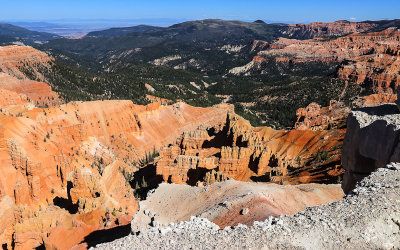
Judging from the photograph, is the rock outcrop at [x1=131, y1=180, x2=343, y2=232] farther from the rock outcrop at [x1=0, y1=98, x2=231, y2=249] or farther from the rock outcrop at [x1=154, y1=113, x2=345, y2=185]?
the rock outcrop at [x1=154, y1=113, x2=345, y2=185]

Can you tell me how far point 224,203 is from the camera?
57.3ft

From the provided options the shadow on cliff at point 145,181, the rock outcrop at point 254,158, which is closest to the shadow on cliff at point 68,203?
the shadow on cliff at point 145,181

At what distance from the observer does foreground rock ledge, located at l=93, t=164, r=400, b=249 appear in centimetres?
1073

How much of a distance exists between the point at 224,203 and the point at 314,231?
6.97 meters

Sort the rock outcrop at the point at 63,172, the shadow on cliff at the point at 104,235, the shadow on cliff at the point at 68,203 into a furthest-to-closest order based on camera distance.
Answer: the shadow on cliff at the point at 68,203 → the rock outcrop at the point at 63,172 → the shadow on cliff at the point at 104,235

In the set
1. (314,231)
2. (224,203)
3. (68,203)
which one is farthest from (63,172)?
(314,231)

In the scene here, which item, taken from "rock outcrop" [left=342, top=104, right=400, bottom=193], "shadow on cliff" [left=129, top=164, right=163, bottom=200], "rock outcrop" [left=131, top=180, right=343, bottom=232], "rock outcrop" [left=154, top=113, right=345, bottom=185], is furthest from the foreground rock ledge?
"shadow on cliff" [left=129, top=164, right=163, bottom=200]

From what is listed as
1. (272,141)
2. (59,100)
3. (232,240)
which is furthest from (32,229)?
(59,100)

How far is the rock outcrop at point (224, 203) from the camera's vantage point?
16.0 m

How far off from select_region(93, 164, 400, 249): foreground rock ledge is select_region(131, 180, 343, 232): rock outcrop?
2874 millimetres

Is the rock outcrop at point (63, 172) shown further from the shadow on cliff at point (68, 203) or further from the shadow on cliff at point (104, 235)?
the shadow on cliff at point (104, 235)

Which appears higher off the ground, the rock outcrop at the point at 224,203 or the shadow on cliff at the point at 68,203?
the rock outcrop at the point at 224,203

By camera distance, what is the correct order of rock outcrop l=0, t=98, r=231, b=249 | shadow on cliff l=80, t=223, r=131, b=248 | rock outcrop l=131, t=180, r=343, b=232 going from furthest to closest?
rock outcrop l=0, t=98, r=231, b=249
shadow on cliff l=80, t=223, r=131, b=248
rock outcrop l=131, t=180, r=343, b=232

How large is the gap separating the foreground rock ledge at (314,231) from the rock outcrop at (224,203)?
287 cm
